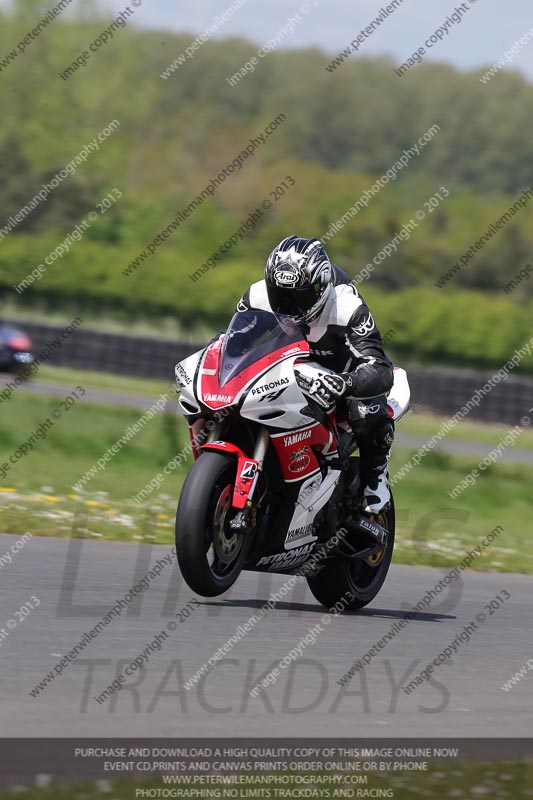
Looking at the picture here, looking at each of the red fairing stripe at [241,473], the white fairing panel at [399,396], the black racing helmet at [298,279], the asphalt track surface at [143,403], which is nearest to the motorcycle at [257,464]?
the red fairing stripe at [241,473]

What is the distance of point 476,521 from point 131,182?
5540cm

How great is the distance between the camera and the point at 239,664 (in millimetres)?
5676

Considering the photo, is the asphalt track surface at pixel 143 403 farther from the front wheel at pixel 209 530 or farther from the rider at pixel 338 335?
the front wheel at pixel 209 530

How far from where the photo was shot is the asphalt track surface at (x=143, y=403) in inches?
969

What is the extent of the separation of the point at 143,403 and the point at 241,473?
20294 millimetres

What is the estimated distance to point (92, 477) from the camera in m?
14.3

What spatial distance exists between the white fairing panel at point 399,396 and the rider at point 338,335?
0.27m

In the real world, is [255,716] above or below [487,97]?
above

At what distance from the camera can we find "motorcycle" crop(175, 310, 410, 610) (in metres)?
6.40

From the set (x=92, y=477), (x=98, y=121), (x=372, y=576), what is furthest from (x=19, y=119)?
(x=372, y=576)

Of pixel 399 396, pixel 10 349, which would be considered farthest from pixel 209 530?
pixel 10 349

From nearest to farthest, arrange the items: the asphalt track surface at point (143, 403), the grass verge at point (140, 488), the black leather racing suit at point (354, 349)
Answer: the black leather racing suit at point (354, 349)
the grass verge at point (140, 488)
the asphalt track surface at point (143, 403)
